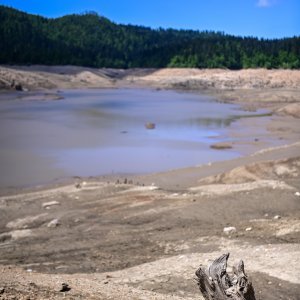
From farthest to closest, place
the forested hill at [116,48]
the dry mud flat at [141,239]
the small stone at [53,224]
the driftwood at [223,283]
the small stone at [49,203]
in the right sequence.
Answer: the forested hill at [116,48] → the small stone at [49,203] → the small stone at [53,224] → the dry mud flat at [141,239] → the driftwood at [223,283]

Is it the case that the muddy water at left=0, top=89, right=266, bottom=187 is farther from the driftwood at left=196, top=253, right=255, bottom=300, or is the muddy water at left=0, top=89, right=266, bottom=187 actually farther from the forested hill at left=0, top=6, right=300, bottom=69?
the forested hill at left=0, top=6, right=300, bottom=69

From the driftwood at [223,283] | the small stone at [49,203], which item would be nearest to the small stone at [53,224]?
the small stone at [49,203]

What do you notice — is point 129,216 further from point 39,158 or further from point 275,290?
point 39,158

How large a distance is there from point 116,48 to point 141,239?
154441mm

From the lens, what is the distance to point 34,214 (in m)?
12.6

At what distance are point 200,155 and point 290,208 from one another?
11.9 metres

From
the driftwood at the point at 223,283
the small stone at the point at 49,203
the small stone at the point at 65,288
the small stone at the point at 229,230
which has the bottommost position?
the small stone at the point at 49,203

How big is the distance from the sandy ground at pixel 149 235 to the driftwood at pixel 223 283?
5.30ft

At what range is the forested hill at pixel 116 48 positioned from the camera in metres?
100

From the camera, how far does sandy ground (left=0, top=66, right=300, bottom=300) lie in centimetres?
678

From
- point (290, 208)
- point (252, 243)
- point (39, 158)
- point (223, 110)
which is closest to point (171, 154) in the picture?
point (39, 158)

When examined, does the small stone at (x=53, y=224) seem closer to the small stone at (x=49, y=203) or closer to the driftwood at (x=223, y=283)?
the small stone at (x=49, y=203)

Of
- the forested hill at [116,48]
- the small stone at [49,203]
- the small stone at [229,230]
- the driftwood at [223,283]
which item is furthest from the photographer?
the forested hill at [116,48]

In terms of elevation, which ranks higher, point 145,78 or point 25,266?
point 145,78
